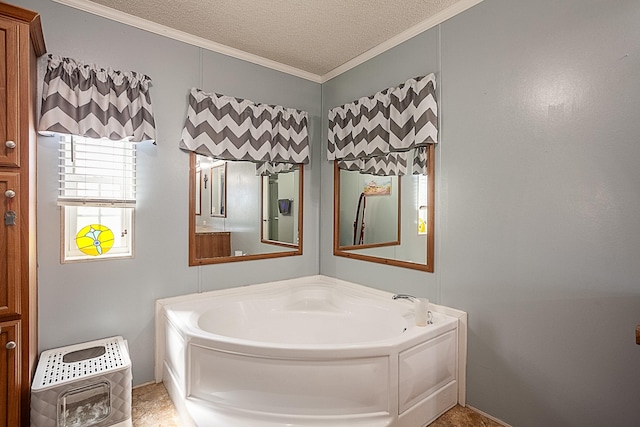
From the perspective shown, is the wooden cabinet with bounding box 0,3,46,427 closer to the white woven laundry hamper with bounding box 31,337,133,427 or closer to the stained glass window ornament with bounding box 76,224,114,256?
the white woven laundry hamper with bounding box 31,337,133,427

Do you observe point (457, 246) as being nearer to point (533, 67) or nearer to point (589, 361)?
point (589, 361)

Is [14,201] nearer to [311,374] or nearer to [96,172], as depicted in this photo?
[96,172]

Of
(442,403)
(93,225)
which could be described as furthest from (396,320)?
(93,225)

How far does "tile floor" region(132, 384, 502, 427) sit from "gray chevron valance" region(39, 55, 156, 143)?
66.8 inches

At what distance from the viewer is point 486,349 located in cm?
205

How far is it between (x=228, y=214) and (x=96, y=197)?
92cm

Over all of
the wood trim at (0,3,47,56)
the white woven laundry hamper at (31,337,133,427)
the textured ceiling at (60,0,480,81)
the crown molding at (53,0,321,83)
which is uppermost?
the textured ceiling at (60,0,480,81)

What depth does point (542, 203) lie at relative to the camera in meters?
1.81

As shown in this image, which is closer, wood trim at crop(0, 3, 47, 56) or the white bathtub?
wood trim at crop(0, 3, 47, 56)

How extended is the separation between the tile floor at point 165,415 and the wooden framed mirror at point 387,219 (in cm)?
90

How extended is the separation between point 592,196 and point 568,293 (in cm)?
50

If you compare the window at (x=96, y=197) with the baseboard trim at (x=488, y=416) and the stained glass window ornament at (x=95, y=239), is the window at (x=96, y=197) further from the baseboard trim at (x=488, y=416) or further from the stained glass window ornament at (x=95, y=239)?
the baseboard trim at (x=488, y=416)

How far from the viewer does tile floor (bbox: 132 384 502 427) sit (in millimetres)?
1960

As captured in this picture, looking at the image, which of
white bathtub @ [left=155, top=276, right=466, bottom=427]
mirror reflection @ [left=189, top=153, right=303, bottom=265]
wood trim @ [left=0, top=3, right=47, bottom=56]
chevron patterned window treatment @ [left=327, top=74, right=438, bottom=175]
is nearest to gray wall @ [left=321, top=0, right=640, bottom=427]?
chevron patterned window treatment @ [left=327, top=74, right=438, bottom=175]
